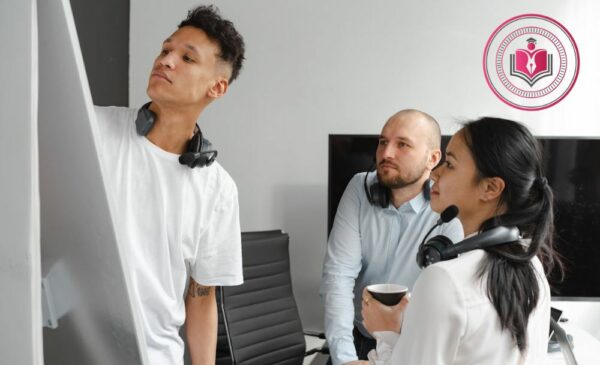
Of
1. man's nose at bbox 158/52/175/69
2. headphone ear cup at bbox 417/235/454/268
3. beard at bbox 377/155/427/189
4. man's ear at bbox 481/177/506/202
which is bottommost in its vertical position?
headphone ear cup at bbox 417/235/454/268

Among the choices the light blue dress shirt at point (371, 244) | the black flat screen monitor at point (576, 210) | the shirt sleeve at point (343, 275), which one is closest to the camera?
the shirt sleeve at point (343, 275)

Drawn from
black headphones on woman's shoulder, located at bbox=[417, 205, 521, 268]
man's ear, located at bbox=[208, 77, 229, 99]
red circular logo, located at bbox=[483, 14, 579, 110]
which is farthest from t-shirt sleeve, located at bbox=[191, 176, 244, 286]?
red circular logo, located at bbox=[483, 14, 579, 110]

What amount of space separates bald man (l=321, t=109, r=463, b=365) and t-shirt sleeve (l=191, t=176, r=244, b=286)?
2.37ft

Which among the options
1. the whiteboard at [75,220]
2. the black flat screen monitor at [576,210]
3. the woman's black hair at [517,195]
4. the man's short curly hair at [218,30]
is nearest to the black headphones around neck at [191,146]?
the man's short curly hair at [218,30]

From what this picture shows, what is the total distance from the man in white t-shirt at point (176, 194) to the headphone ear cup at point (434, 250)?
1.78 ft

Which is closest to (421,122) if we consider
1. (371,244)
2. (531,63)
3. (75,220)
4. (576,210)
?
(371,244)

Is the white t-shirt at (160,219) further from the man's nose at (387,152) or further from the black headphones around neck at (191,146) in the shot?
the man's nose at (387,152)

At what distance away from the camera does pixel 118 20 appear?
2.89 meters

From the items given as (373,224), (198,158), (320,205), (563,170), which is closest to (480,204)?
(198,158)

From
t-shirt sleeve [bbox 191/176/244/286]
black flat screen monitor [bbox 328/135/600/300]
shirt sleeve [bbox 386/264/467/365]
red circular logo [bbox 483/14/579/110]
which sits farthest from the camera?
red circular logo [bbox 483/14/579/110]

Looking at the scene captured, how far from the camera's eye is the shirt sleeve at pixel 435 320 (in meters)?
1.07

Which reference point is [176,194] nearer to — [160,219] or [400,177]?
[160,219]

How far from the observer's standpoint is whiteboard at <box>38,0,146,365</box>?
0.64 meters

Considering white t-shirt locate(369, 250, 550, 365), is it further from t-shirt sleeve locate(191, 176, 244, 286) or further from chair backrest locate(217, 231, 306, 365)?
chair backrest locate(217, 231, 306, 365)
